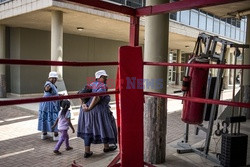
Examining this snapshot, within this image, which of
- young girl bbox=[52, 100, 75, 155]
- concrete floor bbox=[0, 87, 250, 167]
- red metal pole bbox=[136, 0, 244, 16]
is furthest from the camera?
young girl bbox=[52, 100, 75, 155]

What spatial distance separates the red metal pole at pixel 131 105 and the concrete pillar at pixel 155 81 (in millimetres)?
959

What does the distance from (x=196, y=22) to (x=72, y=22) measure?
26.6 ft

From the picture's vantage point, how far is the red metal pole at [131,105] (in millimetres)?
2631

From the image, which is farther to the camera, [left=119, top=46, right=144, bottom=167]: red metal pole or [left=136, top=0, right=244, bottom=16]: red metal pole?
[left=119, top=46, right=144, bottom=167]: red metal pole

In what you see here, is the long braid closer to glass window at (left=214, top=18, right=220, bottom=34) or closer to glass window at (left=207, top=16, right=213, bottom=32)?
glass window at (left=207, top=16, right=213, bottom=32)

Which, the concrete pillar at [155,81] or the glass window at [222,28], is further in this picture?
the glass window at [222,28]

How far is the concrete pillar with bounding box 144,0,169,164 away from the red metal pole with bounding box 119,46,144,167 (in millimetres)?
959

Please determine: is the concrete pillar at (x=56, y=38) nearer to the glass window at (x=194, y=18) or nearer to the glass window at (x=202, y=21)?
the glass window at (x=194, y=18)

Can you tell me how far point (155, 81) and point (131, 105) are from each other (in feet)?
3.58

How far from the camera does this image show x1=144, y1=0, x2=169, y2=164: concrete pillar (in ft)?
12.0

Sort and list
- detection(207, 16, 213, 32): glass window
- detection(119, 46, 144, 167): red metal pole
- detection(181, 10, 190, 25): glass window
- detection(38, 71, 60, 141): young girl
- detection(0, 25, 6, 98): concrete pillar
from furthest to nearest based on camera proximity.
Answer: detection(207, 16, 213, 32): glass window < detection(181, 10, 190, 25): glass window < detection(0, 25, 6, 98): concrete pillar < detection(38, 71, 60, 141): young girl < detection(119, 46, 144, 167): red metal pole

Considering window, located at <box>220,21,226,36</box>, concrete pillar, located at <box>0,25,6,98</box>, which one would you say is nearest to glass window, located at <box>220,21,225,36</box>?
window, located at <box>220,21,226,36</box>

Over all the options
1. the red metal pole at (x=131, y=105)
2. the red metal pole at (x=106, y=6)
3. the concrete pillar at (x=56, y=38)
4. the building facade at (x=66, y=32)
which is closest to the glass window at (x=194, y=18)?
the building facade at (x=66, y=32)

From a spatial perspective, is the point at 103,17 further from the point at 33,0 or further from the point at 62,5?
the point at 33,0
